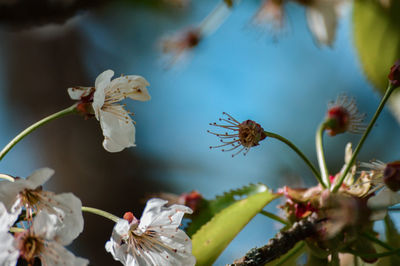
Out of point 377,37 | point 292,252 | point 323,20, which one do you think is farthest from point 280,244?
point 323,20

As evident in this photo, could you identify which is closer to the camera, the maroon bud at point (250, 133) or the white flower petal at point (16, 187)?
the white flower petal at point (16, 187)

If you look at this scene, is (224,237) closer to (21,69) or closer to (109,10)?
(21,69)

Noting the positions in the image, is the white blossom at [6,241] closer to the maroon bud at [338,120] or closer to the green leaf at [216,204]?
the green leaf at [216,204]

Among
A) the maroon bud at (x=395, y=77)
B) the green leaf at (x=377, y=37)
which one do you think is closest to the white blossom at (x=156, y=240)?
the maroon bud at (x=395, y=77)

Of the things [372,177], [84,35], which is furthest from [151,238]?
[84,35]

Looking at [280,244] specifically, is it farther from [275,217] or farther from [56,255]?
[56,255]

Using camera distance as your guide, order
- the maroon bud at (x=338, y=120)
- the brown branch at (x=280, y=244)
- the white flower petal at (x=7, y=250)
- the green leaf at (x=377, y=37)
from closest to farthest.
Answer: the white flower petal at (x=7, y=250) → the brown branch at (x=280, y=244) → the maroon bud at (x=338, y=120) → the green leaf at (x=377, y=37)
